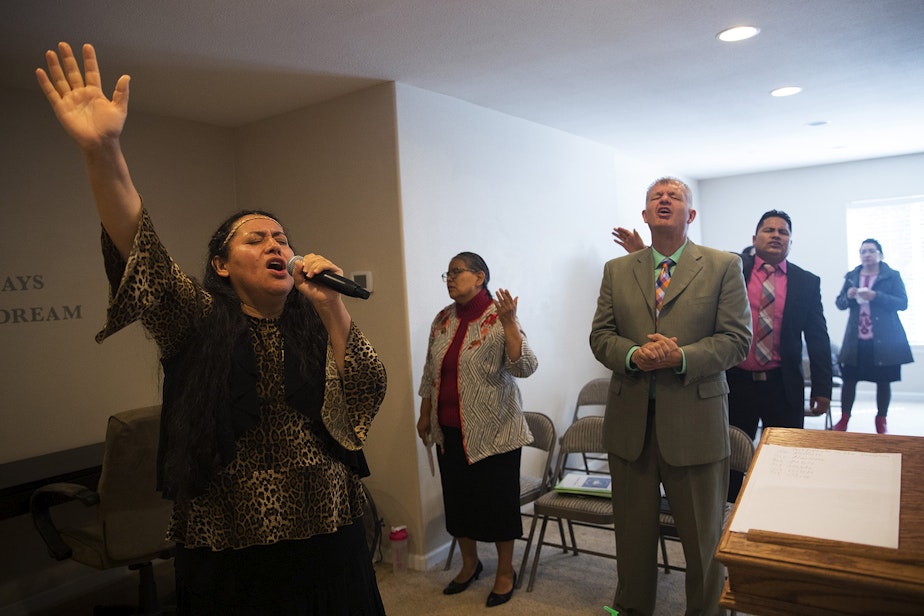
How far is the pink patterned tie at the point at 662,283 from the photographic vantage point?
2.66 metres

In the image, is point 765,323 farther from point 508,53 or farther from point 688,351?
point 508,53

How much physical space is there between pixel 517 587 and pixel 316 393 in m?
2.29

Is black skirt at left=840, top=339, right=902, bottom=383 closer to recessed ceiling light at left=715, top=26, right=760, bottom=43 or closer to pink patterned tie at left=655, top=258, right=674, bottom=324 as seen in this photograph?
recessed ceiling light at left=715, top=26, right=760, bottom=43

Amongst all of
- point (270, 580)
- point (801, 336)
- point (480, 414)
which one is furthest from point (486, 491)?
point (270, 580)

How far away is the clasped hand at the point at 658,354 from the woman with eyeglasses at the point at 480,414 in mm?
724

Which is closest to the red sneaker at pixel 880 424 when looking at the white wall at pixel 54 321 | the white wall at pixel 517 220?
the white wall at pixel 517 220

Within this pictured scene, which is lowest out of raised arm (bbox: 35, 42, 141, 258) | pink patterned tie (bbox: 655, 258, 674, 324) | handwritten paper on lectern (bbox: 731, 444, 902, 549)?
handwritten paper on lectern (bbox: 731, 444, 902, 549)

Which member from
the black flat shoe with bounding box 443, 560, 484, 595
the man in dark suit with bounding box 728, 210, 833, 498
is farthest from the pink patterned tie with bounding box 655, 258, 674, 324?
the black flat shoe with bounding box 443, 560, 484, 595

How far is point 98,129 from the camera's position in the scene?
4.07ft

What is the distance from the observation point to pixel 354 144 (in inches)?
153

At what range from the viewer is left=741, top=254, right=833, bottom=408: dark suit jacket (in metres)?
3.26

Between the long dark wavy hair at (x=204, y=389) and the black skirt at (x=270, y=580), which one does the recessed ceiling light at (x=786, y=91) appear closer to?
the long dark wavy hair at (x=204, y=389)

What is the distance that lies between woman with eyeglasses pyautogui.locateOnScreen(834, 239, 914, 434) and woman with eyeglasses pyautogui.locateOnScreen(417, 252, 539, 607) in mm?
3529

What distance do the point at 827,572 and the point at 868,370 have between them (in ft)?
18.3
